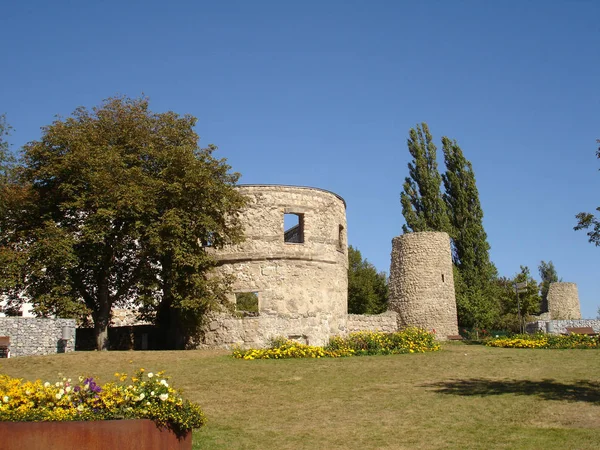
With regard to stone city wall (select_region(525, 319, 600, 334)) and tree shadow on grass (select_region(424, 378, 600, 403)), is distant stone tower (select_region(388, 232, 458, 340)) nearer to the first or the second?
stone city wall (select_region(525, 319, 600, 334))

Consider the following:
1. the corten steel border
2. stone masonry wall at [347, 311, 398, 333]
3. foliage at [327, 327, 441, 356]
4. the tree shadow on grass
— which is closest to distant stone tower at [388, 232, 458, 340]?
stone masonry wall at [347, 311, 398, 333]

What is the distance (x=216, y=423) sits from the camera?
10523 millimetres

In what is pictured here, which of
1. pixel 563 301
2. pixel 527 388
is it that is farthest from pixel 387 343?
pixel 563 301

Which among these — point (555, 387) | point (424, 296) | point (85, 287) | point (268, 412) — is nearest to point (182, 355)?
point (85, 287)

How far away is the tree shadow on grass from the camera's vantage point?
12247mm

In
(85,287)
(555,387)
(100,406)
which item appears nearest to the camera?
(100,406)

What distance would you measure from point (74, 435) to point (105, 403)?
672 mm

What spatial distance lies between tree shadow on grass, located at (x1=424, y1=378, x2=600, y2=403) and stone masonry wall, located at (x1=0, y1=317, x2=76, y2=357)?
11590 millimetres

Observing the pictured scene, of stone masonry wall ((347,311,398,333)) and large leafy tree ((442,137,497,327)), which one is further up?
large leafy tree ((442,137,497,327))

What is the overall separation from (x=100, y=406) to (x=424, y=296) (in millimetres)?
25279

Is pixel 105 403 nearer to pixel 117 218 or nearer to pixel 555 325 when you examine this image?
pixel 117 218

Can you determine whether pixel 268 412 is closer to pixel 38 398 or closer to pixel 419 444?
pixel 419 444

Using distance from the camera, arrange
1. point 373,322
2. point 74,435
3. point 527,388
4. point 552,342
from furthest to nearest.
A: point 373,322 → point 552,342 → point 527,388 → point 74,435

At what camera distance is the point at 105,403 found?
7.68 meters
